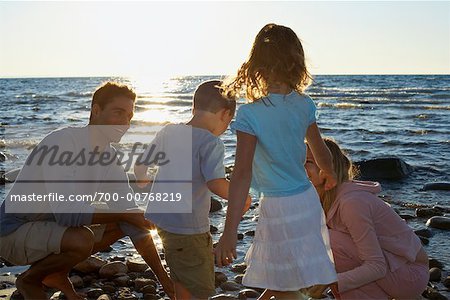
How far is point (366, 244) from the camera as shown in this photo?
394cm

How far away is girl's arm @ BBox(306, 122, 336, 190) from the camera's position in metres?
3.64

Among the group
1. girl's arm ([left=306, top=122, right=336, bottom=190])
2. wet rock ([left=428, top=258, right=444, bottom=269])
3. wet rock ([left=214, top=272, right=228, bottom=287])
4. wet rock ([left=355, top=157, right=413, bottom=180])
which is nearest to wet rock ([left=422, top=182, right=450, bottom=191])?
wet rock ([left=355, top=157, right=413, bottom=180])

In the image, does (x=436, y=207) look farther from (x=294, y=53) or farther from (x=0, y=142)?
(x=0, y=142)

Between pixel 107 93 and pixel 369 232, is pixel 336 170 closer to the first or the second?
pixel 369 232

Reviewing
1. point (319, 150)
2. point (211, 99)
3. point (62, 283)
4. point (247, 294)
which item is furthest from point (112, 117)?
point (247, 294)

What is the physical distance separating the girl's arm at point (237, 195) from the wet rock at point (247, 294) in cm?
169

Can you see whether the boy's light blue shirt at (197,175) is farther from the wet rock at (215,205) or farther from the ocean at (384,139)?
the wet rock at (215,205)

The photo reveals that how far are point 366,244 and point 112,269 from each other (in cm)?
240

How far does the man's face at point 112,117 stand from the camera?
4492 millimetres

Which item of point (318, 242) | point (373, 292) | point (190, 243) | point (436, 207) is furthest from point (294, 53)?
point (436, 207)

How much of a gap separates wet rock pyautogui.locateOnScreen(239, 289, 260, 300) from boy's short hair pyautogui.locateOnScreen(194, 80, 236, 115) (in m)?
1.69

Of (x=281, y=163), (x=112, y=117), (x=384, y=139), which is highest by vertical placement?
(x=112, y=117)

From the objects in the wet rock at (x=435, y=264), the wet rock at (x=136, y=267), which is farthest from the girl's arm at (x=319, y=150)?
the wet rock at (x=136, y=267)

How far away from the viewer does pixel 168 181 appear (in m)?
3.92
